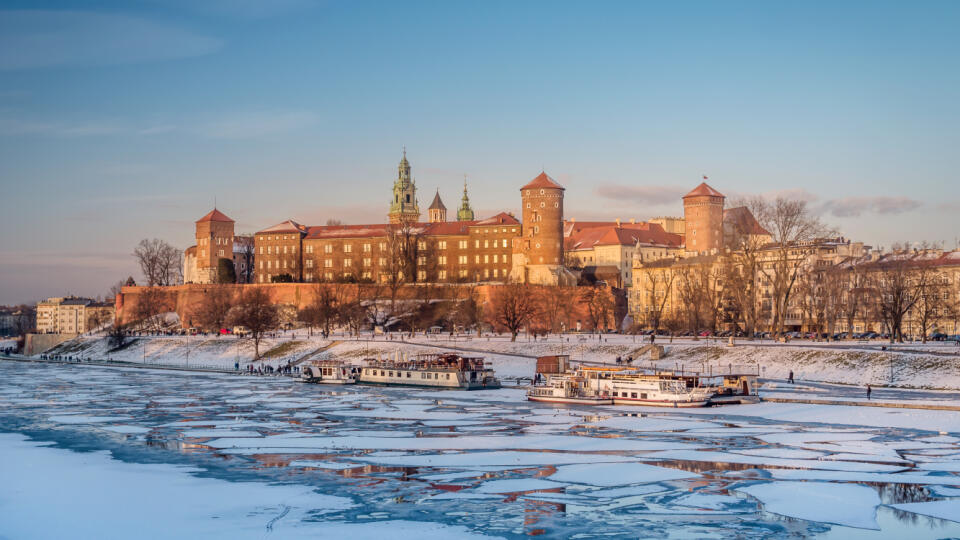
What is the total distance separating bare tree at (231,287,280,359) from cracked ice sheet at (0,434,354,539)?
202ft

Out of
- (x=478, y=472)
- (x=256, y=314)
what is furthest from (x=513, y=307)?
(x=478, y=472)

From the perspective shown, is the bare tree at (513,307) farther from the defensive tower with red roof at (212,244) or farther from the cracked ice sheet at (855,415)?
the defensive tower with red roof at (212,244)

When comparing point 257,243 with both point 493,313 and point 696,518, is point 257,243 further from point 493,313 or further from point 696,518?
point 696,518

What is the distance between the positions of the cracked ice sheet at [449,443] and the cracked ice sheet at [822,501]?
22.8ft

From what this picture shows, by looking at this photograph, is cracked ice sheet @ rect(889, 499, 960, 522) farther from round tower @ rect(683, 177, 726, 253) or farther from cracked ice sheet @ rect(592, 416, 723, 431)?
round tower @ rect(683, 177, 726, 253)

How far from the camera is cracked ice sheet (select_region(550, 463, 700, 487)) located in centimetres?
2672

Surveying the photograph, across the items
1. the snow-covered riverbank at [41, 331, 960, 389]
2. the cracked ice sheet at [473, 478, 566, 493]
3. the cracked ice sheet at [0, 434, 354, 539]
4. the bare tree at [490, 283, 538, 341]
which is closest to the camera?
the cracked ice sheet at [0, 434, 354, 539]

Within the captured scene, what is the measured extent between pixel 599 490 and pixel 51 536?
12.4 m

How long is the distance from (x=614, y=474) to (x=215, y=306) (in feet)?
334

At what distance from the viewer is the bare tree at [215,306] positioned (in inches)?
4771

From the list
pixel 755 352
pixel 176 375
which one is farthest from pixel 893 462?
pixel 176 375

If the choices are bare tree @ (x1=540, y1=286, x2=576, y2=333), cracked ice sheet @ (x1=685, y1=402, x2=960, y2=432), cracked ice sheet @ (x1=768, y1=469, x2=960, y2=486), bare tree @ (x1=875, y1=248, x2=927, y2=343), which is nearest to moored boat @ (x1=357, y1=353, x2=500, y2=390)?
cracked ice sheet @ (x1=685, y1=402, x2=960, y2=432)

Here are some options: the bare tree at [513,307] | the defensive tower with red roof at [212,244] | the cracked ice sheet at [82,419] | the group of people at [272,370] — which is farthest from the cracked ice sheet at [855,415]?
the defensive tower with red roof at [212,244]

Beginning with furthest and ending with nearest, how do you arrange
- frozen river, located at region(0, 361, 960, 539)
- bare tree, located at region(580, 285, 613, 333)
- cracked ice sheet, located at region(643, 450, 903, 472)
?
bare tree, located at region(580, 285, 613, 333)
cracked ice sheet, located at region(643, 450, 903, 472)
frozen river, located at region(0, 361, 960, 539)
